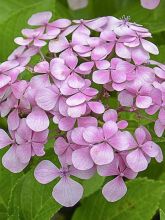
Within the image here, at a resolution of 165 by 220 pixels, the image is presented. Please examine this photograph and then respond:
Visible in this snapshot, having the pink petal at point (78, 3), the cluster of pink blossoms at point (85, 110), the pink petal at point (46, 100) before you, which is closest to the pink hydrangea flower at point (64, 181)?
the cluster of pink blossoms at point (85, 110)

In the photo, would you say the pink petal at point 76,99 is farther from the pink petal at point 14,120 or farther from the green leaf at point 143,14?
the green leaf at point 143,14

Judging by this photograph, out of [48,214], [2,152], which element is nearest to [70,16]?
[2,152]

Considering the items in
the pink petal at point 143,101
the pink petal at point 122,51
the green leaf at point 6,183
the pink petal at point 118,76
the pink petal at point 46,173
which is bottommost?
the green leaf at point 6,183

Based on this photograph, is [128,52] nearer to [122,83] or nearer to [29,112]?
[122,83]

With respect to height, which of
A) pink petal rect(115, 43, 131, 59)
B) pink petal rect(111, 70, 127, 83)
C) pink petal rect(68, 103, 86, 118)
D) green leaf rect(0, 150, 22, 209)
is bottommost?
green leaf rect(0, 150, 22, 209)

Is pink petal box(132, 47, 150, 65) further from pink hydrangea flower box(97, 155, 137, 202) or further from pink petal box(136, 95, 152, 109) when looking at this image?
pink hydrangea flower box(97, 155, 137, 202)

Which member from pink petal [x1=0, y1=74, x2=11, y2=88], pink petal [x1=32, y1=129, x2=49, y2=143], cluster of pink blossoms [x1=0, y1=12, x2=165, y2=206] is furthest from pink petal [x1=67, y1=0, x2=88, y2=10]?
pink petal [x1=32, y1=129, x2=49, y2=143]
